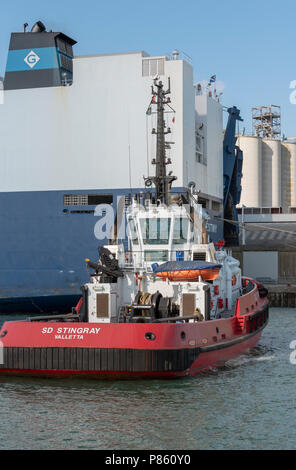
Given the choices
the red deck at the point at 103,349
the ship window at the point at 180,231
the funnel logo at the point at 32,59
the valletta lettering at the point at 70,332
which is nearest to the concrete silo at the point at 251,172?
the funnel logo at the point at 32,59

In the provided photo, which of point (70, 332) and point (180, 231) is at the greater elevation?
point (180, 231)

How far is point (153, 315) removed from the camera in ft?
51.6

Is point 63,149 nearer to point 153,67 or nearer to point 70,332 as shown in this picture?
point 153,67

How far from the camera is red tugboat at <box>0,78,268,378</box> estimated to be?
14.9 m

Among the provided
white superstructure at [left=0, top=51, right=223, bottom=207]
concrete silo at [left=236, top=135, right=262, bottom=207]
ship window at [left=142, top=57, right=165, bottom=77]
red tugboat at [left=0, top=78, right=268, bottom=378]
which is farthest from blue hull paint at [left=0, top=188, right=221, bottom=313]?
concrete silo at [left=236, top=135, right=262, bottom=207]

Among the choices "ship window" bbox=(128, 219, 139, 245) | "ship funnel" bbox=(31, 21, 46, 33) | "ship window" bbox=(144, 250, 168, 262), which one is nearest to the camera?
"ship window" bbox=(144, 250, 168, 262)

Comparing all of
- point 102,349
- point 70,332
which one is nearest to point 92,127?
point 70,332

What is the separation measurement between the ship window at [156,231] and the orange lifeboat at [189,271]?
1648 mm

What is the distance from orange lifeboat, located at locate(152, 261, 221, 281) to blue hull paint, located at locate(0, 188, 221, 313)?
49.7 feet

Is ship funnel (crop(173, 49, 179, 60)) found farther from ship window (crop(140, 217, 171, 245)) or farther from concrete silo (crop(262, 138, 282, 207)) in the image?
concrete silo (crop(262, 138, 282, 207))

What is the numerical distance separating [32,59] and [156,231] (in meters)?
18.3

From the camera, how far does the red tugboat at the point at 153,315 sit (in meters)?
14.9

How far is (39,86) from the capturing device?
33844 millimetres
